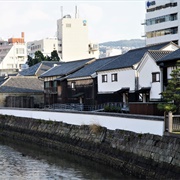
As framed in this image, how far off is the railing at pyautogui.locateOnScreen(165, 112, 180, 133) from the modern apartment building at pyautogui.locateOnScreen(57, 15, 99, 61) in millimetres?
87660

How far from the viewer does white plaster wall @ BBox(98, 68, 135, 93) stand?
1432 inches

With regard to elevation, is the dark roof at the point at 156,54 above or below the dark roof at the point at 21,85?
above

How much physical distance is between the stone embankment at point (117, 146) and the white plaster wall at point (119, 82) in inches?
302

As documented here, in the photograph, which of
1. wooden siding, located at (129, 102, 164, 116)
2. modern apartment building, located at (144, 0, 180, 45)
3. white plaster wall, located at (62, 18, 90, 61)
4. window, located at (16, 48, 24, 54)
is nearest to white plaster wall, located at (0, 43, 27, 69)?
window, located at (16, 48, 24, 54)

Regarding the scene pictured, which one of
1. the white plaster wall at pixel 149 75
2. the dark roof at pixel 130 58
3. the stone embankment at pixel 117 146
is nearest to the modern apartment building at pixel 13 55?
the dark roof at pixel 130 58

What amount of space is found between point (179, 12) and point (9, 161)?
163 ft

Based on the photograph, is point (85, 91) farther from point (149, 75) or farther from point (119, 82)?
point (149, 75)

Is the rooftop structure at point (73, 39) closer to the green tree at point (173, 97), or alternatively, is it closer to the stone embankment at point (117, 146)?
the stone embankment at point (117, 146)

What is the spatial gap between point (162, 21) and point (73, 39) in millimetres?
41068

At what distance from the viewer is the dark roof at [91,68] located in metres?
43.7

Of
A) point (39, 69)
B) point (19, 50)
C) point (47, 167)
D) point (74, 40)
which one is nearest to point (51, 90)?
point (39, 69)

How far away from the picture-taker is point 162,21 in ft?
238

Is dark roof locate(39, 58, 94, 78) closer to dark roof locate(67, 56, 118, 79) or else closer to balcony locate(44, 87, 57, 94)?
dark roof locate(67, 56, 118, 79)

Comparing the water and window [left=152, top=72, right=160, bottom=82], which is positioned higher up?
window [left=152, top=72, right=160, bottom=82]
